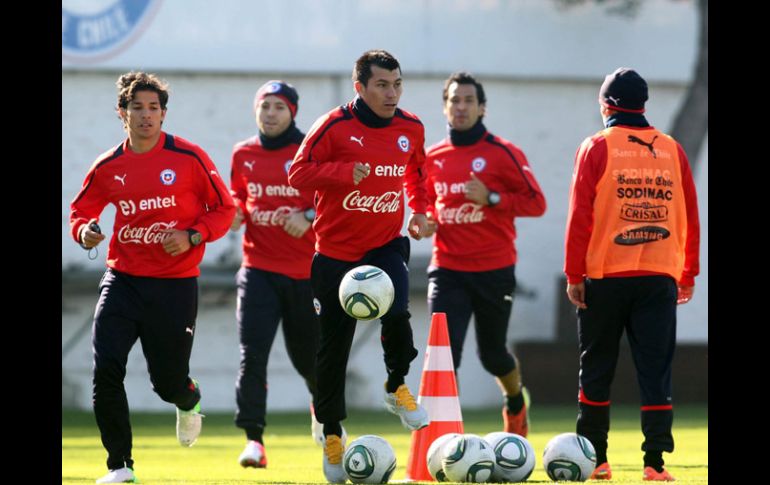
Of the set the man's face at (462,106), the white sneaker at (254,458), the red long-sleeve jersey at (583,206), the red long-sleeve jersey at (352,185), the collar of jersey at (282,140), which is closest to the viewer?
the red long-sleeve jersey at (352,185)

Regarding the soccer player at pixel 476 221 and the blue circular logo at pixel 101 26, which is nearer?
the soccer player at pixel 476 221

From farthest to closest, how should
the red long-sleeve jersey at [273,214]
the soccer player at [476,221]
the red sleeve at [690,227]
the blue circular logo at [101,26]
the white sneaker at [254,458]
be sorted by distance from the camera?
the blue circular logo at [101,26]
the soccer player at [476,221]
the red long-sleeve jersey at [273,214]
the white sneaker at [254,458]
the red sleeve at [690,227]

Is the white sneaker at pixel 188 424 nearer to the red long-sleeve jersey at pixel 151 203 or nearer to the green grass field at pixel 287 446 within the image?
the green grass field at pixel 287 446

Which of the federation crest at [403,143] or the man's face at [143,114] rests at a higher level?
the man's face at [143,114]

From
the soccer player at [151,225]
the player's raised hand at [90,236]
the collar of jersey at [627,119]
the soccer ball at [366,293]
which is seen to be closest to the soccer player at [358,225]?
the soccer ball at [366,293]

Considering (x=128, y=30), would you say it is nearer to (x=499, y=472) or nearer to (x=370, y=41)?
(x=370, y=41)

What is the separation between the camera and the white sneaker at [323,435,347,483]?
8.52 metres

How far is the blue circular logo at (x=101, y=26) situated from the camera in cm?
1734

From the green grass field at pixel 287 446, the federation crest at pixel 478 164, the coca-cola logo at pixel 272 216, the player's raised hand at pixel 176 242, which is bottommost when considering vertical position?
the green grass field at pixel 287 446

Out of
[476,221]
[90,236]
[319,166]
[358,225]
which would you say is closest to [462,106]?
[476,221]

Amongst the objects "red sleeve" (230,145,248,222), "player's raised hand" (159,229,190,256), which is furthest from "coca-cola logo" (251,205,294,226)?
"player's raised hand" (159,229,190,256)

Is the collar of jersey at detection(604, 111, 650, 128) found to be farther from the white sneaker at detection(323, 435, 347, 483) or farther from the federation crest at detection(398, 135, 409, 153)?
the white sneaker at detection(323, 435, 347, 483)

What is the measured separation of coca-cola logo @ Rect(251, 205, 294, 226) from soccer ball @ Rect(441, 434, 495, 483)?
342 centimetres

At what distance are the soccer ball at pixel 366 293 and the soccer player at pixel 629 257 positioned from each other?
126 cm
